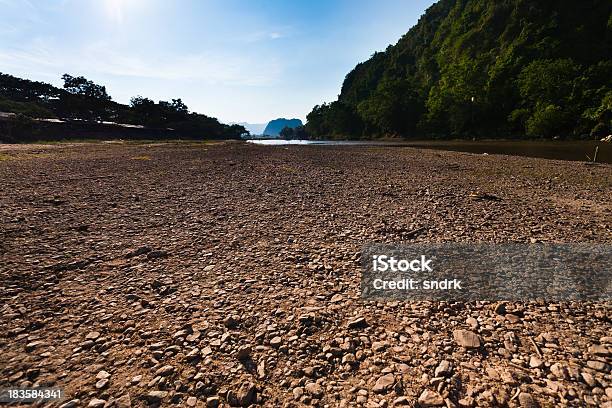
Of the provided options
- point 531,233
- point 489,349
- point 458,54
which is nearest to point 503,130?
point 458,54

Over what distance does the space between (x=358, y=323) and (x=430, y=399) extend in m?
1.52

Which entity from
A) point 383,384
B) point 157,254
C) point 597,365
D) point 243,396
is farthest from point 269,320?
point 597,365

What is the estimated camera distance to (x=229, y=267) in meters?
6.53

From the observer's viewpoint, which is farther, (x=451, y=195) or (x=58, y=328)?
(x=451, y=195)

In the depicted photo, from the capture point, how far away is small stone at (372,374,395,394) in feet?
10.9

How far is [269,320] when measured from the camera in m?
4.67

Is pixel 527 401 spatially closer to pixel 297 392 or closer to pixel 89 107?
pixel 297 392

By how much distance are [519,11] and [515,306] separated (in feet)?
512

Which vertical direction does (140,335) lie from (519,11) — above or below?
below

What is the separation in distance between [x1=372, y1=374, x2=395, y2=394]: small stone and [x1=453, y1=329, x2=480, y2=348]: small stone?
1325mm

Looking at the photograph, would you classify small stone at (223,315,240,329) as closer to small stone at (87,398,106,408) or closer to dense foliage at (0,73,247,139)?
small stone at (87,398,106,408)

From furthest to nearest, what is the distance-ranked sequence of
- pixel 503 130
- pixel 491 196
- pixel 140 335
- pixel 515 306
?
pixel 503 130 < pixel 491 196 < pixel 515 306 < pixel 140 335

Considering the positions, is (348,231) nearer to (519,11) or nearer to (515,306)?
(515,306)

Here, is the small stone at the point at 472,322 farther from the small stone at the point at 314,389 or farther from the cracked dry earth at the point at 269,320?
the small stone at the point at 314,389
